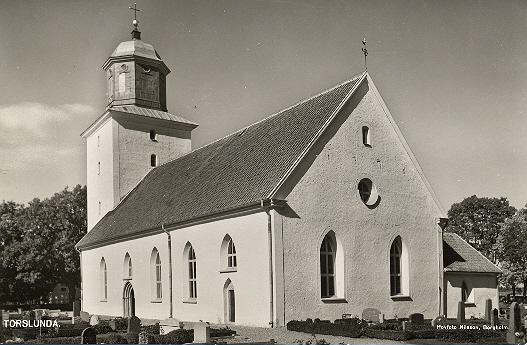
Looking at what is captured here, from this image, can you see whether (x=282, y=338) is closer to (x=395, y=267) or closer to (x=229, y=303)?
(x=229, y=303)

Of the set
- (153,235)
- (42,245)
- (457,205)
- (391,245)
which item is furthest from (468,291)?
(457,205)

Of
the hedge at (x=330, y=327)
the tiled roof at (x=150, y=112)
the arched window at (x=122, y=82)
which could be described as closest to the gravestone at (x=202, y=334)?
the hedge at (x=330, y=327)

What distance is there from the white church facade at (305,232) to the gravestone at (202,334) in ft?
17.8

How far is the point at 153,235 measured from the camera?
113 feet

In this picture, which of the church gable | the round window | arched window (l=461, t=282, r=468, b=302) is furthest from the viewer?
arched window (l=461, t=282, r=468, b=302)

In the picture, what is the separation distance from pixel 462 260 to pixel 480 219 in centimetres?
5422

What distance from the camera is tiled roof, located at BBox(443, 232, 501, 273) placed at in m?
32.4

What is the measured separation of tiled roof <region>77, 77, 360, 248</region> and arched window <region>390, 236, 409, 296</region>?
265 inches

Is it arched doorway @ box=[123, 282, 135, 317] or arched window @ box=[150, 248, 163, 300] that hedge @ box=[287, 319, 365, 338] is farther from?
arched doorway @ box=[123, 282, 135, 317]

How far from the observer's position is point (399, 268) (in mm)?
29453

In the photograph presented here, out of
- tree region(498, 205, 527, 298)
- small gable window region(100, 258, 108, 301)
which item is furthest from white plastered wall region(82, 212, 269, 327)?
tree region(498, 205, 527, 298)

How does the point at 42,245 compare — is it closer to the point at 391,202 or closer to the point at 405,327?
the point at 391,202

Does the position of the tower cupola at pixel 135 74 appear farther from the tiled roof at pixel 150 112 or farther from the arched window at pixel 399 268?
the arched window at pixel 399 268

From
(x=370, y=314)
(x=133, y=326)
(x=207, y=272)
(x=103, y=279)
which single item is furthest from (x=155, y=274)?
(x=370, y=314)
